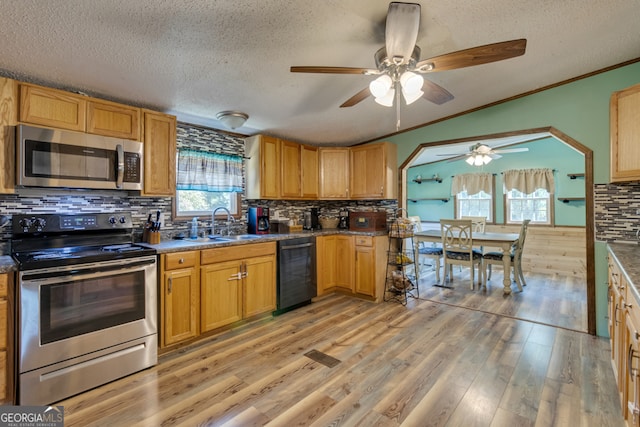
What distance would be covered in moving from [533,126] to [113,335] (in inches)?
168

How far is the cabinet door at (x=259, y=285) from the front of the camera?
298 centimetres

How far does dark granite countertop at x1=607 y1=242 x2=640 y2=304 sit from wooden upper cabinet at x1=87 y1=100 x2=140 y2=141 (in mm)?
3278

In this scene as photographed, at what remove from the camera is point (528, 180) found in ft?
18.8

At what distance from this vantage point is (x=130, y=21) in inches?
65.2

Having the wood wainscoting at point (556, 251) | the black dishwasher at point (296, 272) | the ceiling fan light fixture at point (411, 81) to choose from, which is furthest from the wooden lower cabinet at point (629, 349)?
the wood wainscoting at point (556, 251)

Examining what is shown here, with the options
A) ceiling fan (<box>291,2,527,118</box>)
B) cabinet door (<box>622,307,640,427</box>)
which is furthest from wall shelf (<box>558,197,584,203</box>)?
ceiling fan (<box>291,2,527,118</box>)

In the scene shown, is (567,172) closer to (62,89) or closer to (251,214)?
(251,214)

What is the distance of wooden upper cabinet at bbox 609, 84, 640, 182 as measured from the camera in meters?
2.25

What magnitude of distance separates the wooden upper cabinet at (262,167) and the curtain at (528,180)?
4861 mm

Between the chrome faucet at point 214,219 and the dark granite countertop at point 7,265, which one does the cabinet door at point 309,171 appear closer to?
the chrome faucet at point 214,219

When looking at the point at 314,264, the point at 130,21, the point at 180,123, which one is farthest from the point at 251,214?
the point at 130,21

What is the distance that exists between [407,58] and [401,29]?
0.57 ft

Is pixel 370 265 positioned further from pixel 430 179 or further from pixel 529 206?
pixel 430 179

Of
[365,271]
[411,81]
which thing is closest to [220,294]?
[365,271]
